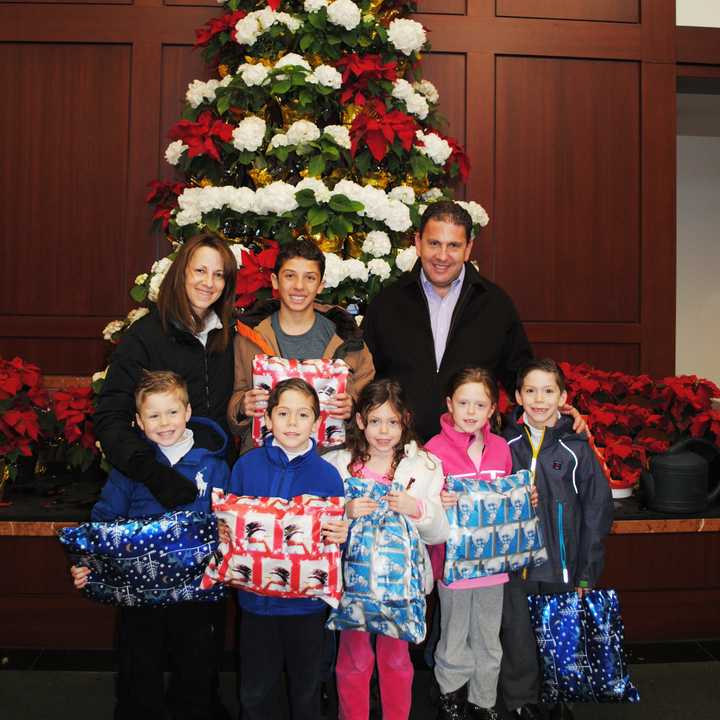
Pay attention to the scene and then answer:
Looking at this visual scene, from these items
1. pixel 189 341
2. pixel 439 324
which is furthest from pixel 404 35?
pixel 189 341

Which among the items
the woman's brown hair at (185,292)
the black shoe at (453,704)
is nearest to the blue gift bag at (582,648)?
the black shoe at (453,704)

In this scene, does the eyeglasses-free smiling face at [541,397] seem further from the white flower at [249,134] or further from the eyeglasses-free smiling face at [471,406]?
the white flower at [249,134]

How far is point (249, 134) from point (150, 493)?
5.89ft

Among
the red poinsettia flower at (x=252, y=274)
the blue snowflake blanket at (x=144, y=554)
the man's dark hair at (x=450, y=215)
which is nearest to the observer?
the blue snowflake blanket at (x=144, y=554)

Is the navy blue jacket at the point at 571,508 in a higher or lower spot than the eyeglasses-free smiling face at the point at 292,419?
lower

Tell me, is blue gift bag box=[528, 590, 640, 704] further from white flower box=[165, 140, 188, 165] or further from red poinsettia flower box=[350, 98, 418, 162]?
white flower box=[165, 140, 188, 165]

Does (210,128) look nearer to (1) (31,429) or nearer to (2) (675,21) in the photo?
(1) (31,429)

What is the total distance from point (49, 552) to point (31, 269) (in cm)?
200

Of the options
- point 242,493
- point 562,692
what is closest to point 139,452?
point 242,493

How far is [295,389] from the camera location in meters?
2.13

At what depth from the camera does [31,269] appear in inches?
172

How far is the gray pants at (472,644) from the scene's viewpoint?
237 centimetres

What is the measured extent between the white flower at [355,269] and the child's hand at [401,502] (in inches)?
50.9

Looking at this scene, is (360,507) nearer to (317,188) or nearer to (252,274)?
(252,274)
